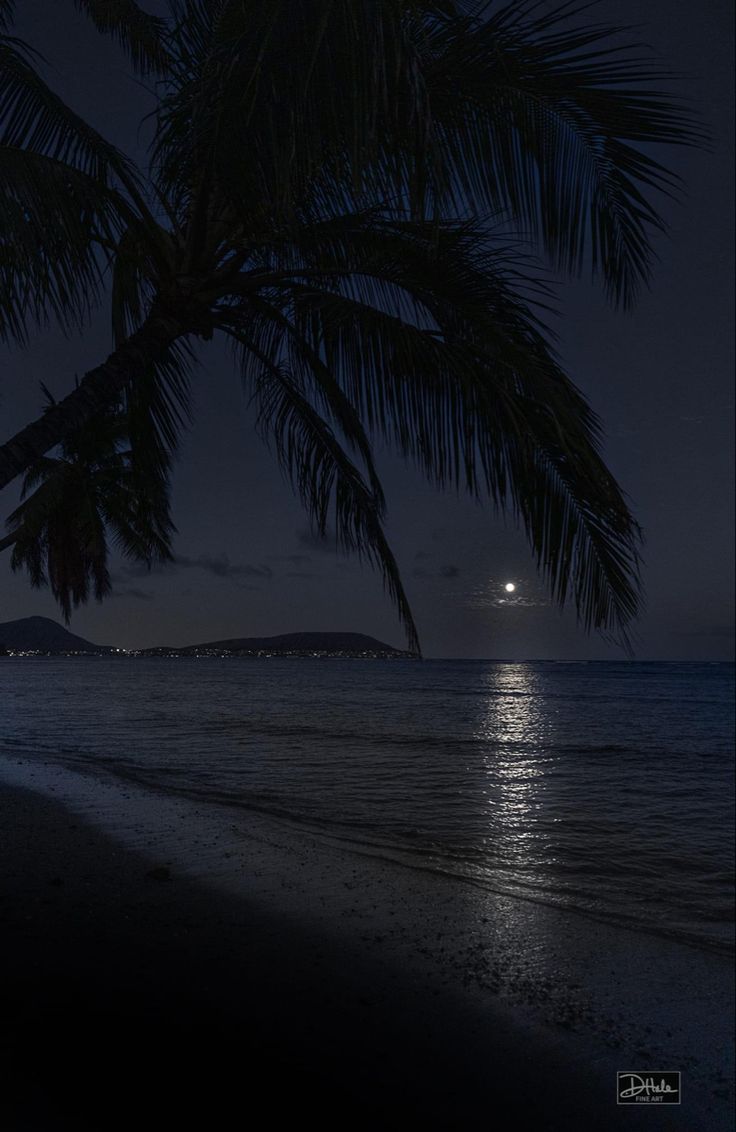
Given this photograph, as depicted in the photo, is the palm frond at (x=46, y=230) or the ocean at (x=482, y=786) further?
the ocean at (x=482, y=786)

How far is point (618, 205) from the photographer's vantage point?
393 centimetres

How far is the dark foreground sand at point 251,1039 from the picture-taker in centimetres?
246

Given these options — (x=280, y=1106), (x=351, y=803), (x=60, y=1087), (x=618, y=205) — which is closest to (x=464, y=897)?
(x=280, y=1106)

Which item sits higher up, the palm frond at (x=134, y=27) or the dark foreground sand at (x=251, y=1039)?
the palm frond at (x=134, y=27)

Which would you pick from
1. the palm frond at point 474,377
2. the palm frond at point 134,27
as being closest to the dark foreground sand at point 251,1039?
the palm frond at point 474,377

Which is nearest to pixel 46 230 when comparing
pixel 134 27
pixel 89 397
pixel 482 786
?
pixel 89 397

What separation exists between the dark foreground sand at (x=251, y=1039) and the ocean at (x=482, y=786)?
2.35m

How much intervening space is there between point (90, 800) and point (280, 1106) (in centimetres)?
709

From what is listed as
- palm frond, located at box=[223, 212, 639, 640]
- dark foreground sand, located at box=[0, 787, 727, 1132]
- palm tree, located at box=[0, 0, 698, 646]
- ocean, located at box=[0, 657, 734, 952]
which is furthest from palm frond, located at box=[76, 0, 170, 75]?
ocean, located at box=[0, 657, 734, 952]

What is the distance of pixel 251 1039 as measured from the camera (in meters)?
2.93

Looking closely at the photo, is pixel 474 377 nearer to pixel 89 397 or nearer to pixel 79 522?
pixel 89 397

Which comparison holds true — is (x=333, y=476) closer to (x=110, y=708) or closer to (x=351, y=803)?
(x=351, y=803)

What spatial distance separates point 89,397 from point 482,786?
32.4ft

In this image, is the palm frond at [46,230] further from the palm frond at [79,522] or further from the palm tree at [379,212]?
the palm frond at [79,522]
